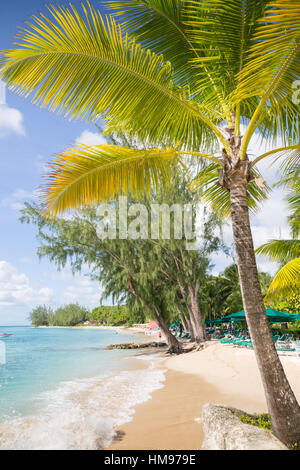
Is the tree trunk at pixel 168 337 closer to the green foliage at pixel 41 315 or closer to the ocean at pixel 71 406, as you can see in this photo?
the ocean at pixel 71 406

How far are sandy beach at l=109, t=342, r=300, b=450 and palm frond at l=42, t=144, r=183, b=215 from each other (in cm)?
429

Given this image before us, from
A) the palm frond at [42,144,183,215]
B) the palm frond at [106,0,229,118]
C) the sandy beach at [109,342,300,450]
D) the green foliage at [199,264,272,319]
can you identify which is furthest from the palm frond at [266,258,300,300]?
the green foliage at [199,264,272,319]

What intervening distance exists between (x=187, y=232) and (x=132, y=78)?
15625 mm

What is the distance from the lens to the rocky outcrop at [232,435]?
313 cm

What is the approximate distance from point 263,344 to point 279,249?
5635 millimetres

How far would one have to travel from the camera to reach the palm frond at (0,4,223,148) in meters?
3.79

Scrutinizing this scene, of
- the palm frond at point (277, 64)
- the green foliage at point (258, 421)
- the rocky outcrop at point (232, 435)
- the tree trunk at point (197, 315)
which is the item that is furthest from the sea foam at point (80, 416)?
the tree trunk at point (197, 315)

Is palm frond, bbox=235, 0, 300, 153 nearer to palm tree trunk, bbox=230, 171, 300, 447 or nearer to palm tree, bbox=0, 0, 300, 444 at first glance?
palm tree, bbox=0, 0, 300, 444

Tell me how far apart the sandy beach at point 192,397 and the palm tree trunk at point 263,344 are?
1.99m

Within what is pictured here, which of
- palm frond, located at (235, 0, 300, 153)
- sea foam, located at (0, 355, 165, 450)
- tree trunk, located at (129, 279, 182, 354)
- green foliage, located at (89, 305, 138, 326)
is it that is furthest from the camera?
green foliage, located at (89, 305, 138, 326)

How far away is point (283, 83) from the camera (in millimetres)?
→ 3963

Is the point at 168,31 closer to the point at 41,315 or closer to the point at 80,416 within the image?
the point at 80,416

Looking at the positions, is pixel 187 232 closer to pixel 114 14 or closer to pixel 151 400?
pixel 151 400

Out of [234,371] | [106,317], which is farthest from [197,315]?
[106,317]
